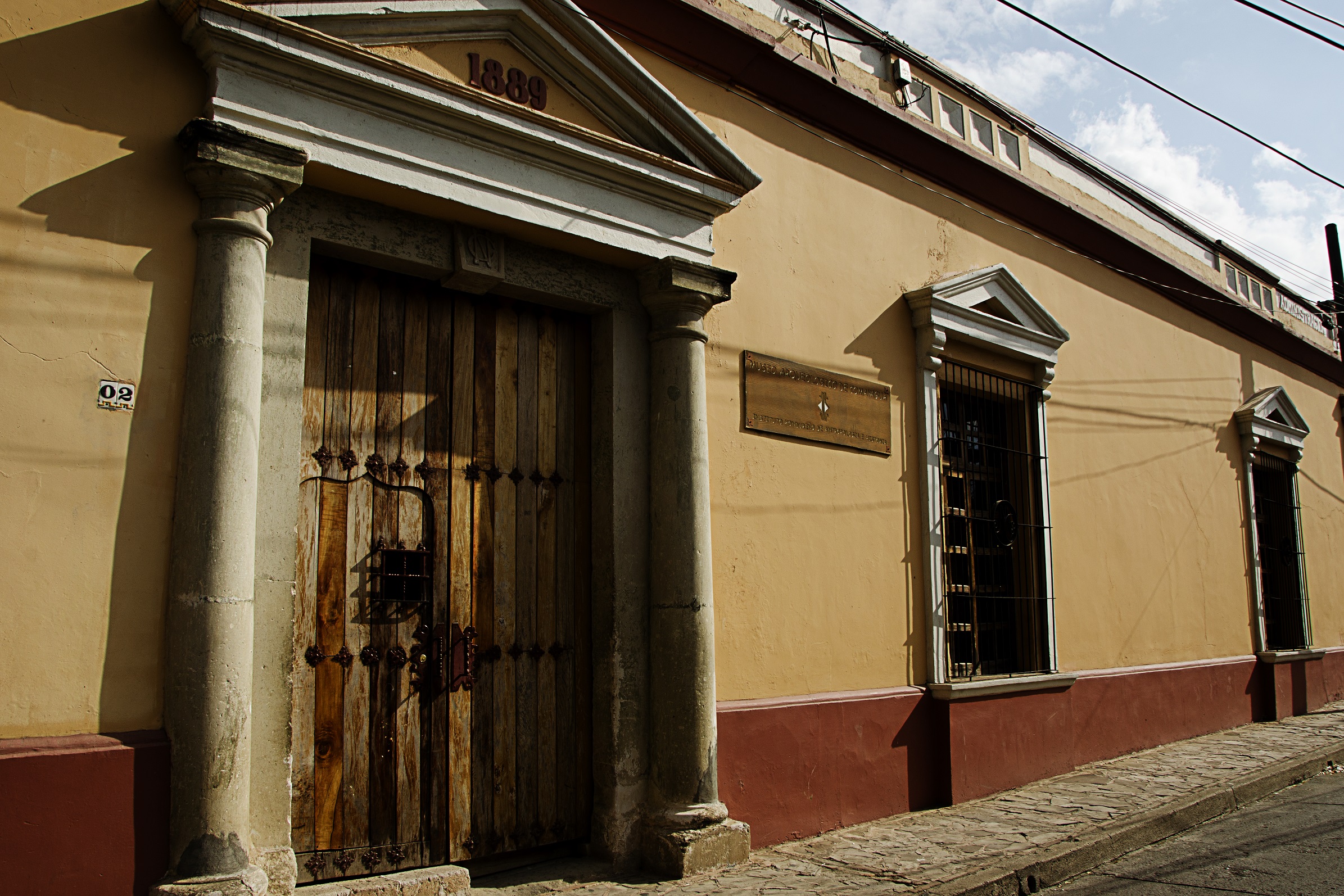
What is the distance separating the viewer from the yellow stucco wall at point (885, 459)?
540 centimetres

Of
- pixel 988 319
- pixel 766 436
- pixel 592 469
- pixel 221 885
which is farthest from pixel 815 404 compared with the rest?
pixel 221 885

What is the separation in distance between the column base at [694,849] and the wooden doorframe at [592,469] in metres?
0.14

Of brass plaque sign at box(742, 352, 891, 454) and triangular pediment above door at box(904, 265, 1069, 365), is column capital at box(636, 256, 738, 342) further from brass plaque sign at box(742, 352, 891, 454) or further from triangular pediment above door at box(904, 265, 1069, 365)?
triangular pediment above door at box(904, 265, 1069, 365)

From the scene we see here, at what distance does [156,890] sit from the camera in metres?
3.21

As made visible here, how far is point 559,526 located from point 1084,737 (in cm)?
472

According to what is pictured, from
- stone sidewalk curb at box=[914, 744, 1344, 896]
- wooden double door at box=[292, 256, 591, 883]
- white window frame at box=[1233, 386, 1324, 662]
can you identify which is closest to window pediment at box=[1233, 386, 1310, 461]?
white window frame at box=[1233, 386, 1324, 662]

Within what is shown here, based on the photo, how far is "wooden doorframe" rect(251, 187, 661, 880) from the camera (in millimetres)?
3670

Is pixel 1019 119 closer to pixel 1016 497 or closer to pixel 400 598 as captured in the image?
pixel 1016 497

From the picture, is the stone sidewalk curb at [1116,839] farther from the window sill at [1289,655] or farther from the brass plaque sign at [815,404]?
the window sill at [1289,655]

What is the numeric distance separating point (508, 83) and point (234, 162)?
4.58ft

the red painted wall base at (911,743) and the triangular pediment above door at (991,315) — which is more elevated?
the triangular pediment above door at (991,315)

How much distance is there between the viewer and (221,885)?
327 cm

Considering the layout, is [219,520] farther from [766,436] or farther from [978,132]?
[978,132]

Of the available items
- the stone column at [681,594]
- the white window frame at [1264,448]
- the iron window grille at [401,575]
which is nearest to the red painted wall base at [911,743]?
the stone column at [681,594]
